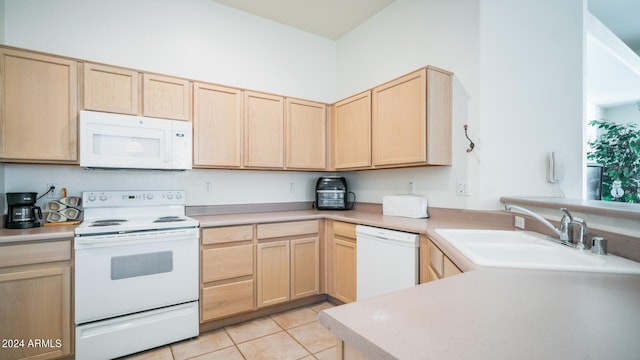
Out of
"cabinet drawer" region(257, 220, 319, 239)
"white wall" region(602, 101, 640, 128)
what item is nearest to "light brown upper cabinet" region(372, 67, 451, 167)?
"cabinet drawer" region(257, 220, 319, 239)

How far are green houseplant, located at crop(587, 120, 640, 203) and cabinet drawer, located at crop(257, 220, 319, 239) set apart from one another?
3.32 meters

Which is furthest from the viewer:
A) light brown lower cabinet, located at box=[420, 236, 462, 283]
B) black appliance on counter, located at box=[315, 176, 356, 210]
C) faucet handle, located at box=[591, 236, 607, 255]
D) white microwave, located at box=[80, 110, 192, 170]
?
black appliance on counter, located at box=[315, 176, 356, 210]

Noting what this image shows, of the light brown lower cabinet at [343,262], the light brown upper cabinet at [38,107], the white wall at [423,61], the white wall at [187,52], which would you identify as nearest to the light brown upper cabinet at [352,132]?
the white wall at [423,61]

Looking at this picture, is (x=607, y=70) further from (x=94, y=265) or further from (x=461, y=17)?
(x=94, y=265)

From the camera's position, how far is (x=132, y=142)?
2.30 metres

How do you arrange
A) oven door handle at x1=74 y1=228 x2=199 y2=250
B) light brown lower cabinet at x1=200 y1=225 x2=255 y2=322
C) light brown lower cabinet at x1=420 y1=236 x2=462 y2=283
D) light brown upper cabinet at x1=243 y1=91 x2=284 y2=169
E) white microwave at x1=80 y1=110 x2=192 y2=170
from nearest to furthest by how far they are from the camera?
light brown lower cabinet at x1=420 y1=236 x2=462 y2=283 < oven door handle at x1=74 y1=228 x2=199 y2=250 < white microwave at x1=80 y1=110 x2=192 y2=170 < light brown lower cabinet at x1=200 y1=225 x2=255 y2=322 < light brown upper cabinet at x1=243 y1=91 x2=284 y2=169

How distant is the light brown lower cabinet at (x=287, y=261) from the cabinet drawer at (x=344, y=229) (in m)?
0.21

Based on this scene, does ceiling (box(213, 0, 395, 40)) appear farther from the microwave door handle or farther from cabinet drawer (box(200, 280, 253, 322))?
cabinet drawer (box(200, 280, 253, 322))

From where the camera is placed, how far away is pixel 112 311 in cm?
197

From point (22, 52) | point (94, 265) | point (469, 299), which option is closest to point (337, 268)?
point (94, 265)

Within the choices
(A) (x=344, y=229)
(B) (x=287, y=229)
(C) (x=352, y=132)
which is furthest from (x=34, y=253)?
(C) (x=352, y=132)

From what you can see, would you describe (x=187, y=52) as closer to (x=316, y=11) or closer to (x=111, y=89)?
(x=111, y=89)

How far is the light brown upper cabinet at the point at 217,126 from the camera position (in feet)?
8.54

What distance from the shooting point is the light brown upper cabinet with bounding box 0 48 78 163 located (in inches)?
77.4
